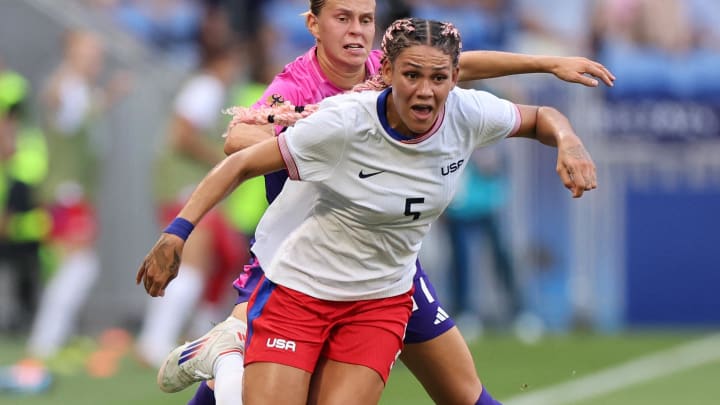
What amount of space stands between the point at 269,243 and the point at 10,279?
345 inches

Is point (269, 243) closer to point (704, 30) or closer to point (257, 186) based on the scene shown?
point (257, 186)

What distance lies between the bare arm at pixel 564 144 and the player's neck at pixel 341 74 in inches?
30.5

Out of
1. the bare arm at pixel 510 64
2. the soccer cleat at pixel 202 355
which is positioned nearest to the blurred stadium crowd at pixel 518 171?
the soccer cleat at pixel 202 355

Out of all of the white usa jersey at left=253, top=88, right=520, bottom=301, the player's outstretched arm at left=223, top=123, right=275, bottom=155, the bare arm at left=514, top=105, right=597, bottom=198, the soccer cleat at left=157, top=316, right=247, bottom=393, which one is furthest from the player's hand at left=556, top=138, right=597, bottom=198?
the soccer cleat at left=157, top=316, right=247, bottom=393

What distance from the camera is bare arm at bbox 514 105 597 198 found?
6359 millimetres

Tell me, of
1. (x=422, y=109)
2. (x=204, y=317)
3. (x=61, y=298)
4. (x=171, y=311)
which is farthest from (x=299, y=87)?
(x=61, y=298)

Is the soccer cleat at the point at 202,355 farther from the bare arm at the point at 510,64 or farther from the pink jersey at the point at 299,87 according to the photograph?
the bare arm at the point at 510,64

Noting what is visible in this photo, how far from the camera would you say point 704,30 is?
15453 millimetres

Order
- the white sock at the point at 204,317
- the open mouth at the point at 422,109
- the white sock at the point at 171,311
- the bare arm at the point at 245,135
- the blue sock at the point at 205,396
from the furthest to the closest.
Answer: the white sock at the point at 204,317, the white sock at the point at 171,311, the blue sock at the point at 205,396, the bare arm at the point at 245,135, the open mouth at the point at 422,109

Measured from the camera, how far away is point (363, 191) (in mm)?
6652

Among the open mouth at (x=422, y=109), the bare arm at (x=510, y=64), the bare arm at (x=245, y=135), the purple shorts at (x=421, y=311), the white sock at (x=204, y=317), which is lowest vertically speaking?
the white sock at (x=204, y=317)

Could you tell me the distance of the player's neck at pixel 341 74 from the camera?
23.9 ft

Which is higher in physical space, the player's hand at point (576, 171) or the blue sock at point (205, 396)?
the player's hand at point (576, 171)

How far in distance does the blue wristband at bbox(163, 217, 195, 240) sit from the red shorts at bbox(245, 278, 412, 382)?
28.3 inches
